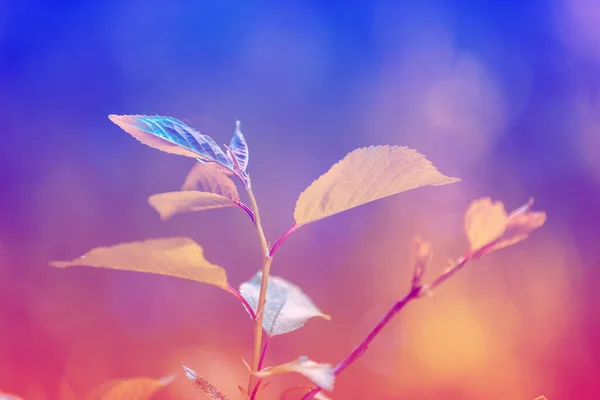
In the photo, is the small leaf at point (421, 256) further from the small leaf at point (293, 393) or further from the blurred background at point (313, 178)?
the blurred background at point (313, 178)

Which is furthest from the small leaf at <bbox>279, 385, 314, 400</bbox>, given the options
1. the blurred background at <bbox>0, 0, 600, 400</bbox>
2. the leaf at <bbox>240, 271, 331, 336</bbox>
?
the blurred background at <bbox>0, 0, 600, 400</bbox>

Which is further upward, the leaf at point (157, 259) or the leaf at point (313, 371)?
the leaf at point (157, 259)

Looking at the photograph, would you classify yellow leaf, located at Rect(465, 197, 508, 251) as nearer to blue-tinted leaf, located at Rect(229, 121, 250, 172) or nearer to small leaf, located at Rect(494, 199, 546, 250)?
small leaf, located at Rect(494, 199, 546, 250)

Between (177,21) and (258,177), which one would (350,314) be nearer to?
(258,177)

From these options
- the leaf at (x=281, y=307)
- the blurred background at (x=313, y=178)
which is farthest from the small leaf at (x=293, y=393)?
the blurred background at (x=313, y=178)

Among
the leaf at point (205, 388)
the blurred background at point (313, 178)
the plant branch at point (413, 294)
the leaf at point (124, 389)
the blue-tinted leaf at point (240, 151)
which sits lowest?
the leaf at point (124, 389)
